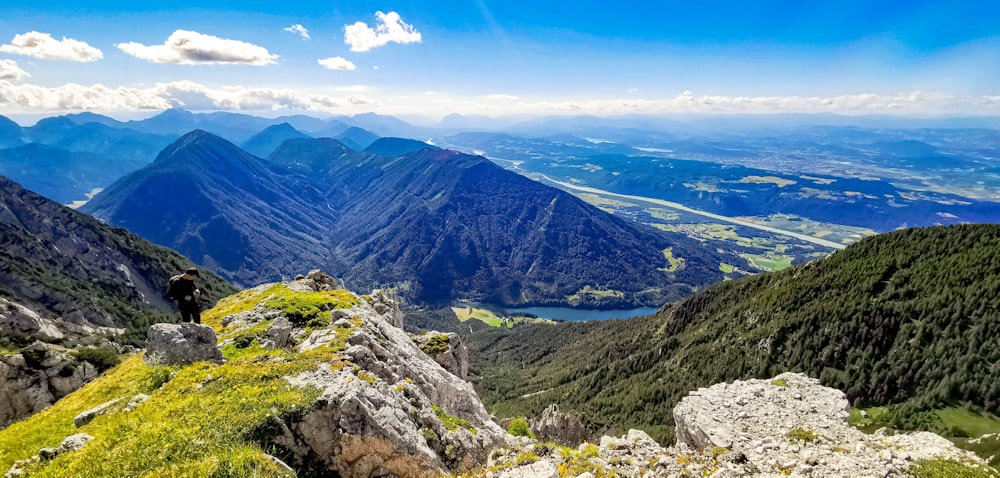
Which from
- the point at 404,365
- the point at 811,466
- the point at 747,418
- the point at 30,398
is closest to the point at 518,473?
the point at 811,466

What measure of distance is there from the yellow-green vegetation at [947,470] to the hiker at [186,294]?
38.4 meters

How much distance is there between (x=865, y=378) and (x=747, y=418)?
31586 millimetres

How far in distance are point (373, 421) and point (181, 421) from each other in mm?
7541

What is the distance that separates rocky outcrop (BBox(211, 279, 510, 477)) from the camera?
19062 millimetres

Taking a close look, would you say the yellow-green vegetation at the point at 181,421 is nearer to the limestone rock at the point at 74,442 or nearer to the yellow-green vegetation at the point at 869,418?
the limestone rock at the point at 74,442

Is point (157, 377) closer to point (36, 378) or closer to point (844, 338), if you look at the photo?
point (36, 378)

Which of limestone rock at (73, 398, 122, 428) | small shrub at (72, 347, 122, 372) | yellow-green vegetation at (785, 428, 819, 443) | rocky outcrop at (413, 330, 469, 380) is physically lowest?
rocky outcrop at (413, 330, 469, 380)

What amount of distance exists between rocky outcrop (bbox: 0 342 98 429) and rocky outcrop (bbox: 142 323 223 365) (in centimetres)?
1587

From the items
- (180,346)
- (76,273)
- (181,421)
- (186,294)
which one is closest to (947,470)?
(181,421)

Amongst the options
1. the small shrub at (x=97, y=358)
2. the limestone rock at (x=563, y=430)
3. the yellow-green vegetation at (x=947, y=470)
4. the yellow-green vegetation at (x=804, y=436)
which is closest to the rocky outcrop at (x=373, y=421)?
the yellow-green vegetation at (x=804, y=436)

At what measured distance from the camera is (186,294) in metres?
28.2

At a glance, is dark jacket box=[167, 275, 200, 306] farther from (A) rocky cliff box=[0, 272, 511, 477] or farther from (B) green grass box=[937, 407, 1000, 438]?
(B) green grass box=[937, 407, 1000, 438]

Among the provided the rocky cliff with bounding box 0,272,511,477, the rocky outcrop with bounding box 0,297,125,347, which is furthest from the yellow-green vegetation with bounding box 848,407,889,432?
the rocky outcrop with bounding box 0,297,125,347

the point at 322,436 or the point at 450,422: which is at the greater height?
the point at 322,436
